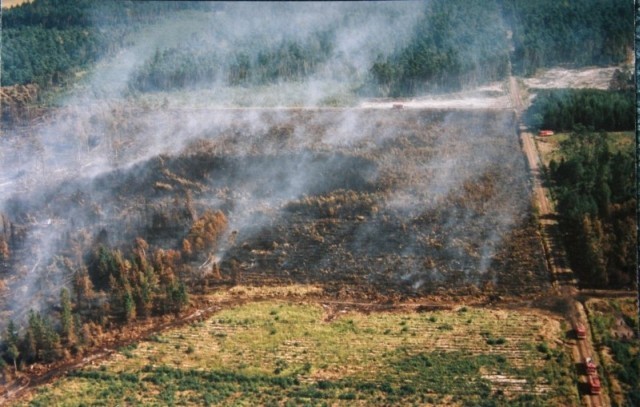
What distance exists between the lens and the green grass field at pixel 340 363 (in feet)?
57.6

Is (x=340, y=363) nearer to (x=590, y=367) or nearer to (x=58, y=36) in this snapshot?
(x=590, y=367)

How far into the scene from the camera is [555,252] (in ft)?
74.8

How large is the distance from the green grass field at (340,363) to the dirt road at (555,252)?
400 mm

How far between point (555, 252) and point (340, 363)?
817 centimetres

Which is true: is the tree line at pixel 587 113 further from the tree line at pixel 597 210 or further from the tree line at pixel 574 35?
the tree line at pixel 574 35

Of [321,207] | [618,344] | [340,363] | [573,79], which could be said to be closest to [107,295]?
[340,363]

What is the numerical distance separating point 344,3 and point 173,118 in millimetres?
16186

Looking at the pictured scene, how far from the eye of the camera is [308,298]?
71.5 feet

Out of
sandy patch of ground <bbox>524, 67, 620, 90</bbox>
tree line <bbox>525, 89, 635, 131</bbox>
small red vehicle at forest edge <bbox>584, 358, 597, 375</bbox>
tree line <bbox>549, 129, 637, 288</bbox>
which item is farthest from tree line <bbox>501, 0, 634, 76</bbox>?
small red vehicle at forest edge <bbox>584, 358, 597, 375</bbox>

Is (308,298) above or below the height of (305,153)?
below

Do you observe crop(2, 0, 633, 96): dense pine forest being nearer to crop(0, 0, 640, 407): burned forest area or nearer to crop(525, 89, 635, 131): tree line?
crop(0, 0, 640, 407): burned forest area

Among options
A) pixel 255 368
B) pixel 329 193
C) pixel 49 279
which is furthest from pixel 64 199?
pixel 255 368

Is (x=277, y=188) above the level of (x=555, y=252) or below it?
above

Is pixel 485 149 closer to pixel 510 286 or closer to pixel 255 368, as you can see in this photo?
pixel 510 286
